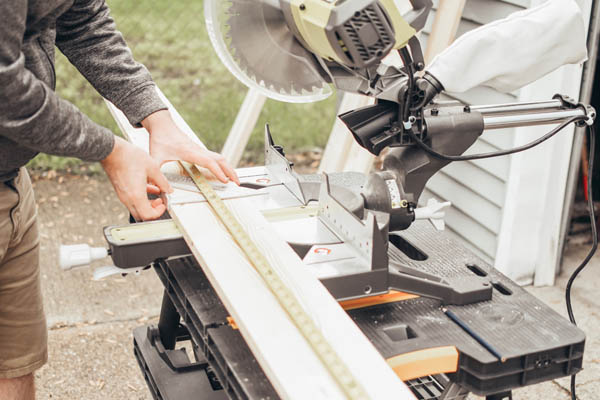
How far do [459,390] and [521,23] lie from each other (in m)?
0.92

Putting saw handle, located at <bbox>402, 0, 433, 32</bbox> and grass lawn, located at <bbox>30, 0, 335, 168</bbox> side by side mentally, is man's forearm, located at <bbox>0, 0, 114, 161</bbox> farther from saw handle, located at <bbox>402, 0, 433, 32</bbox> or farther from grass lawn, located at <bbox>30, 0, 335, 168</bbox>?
grass lawn, located at <bbox>30, 0, 335, 168</bbox>

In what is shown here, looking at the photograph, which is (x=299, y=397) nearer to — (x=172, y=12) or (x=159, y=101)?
(x=159, y=101)

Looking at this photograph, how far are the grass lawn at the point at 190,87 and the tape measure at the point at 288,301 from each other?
3307 millimetres

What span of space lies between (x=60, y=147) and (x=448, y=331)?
97 cm

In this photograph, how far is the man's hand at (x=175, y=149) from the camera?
2.00m

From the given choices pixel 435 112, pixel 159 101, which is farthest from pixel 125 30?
pixel 435 112

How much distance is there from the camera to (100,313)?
349cm

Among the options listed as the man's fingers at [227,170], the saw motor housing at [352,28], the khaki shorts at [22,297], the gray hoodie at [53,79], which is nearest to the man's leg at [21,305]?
the khaki shorts at [22,297]

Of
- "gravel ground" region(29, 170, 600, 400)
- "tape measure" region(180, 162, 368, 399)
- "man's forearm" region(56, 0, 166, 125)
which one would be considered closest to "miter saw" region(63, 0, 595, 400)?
"tape measure" region(180, 162, 368, 399)

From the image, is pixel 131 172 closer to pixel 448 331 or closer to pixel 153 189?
pixel 153 189

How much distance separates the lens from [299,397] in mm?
1245

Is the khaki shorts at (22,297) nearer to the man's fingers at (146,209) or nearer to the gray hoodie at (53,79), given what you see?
the gray hoodie at (53,79)

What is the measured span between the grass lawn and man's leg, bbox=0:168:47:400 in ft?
10.1

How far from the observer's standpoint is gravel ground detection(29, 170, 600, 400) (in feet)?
9.87
